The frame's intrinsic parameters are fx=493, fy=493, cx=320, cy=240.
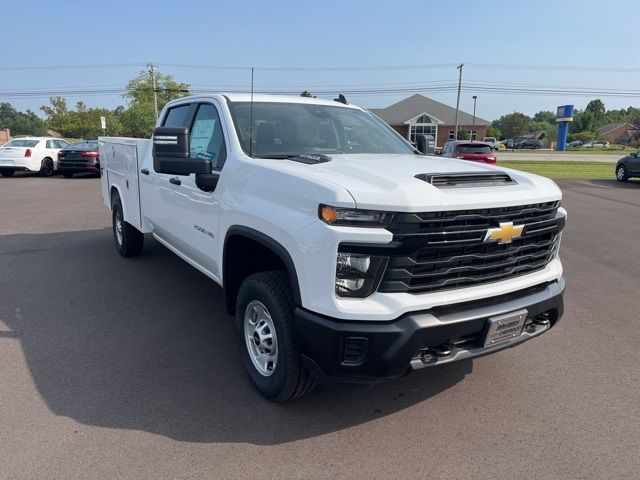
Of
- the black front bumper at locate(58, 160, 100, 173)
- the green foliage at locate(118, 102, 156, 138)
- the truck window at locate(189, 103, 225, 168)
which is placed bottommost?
the black front bumper at locate(58, 160, 100, 173)

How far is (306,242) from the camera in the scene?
8.64 feet

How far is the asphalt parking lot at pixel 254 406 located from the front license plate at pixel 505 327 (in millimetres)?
578

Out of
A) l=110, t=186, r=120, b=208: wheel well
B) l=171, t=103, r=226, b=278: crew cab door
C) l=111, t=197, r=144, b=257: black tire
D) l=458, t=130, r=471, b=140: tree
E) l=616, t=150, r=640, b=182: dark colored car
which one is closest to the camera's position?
l=171, t=103, r=226, b=278: crew cab door

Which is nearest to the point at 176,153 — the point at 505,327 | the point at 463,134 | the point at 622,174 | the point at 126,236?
the point at 505,327

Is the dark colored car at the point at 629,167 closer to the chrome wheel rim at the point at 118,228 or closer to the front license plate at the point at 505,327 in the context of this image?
the chrome wheel rim at the point at 118,228

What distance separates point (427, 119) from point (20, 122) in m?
87.3

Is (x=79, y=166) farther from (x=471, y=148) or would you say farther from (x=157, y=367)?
(x=157, y=367)

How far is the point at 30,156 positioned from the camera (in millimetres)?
19312

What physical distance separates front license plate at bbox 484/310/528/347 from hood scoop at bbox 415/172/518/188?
2.55ft

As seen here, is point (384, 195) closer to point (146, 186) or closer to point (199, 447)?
point (199, 447)

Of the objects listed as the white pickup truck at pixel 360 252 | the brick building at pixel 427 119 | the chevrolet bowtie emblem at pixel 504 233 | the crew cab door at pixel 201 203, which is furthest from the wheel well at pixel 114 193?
the brick building at pixel 427 119

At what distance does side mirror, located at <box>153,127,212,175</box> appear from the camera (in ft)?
11.0

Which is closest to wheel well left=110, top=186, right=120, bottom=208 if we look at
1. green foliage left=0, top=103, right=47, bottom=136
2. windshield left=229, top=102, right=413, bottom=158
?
windshield left=229, top=102, right=413, bottom=158

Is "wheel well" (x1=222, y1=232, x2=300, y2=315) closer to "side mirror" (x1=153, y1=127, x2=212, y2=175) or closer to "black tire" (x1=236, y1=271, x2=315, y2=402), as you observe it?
"black tire" (x1=236, y1=271, x2=315, y2=402)
